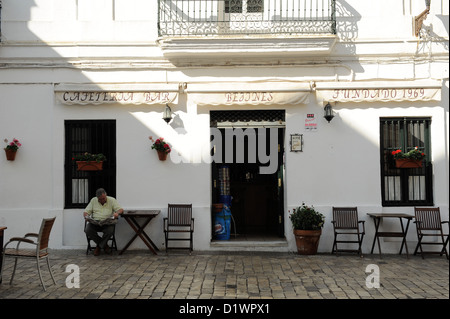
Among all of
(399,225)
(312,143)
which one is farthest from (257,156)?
(399,225)

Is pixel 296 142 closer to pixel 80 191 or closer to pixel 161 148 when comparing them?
pixel 161 148

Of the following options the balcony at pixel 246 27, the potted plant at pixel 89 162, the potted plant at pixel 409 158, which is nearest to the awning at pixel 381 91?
the balcony at pixel 246 27

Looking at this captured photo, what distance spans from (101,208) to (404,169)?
624 cm

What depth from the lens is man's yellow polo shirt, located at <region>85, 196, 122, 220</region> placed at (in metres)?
9.06

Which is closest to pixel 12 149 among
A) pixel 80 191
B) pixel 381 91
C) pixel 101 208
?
pixel 80 191

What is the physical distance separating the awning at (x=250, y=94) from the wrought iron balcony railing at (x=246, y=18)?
3.63 ft

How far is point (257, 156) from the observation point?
10953 millimetres

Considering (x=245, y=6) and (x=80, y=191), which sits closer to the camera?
(x=80, y=191)

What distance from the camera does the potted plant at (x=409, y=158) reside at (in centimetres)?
933

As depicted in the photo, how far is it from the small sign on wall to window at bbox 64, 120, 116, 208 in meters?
4.06

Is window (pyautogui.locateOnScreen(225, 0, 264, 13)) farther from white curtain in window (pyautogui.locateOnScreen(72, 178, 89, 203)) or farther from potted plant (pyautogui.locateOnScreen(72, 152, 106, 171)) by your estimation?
white curtain in window (pyautogui.locateOnScreen(72, 178, 89, 203))

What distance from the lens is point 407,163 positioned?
30.8 ft

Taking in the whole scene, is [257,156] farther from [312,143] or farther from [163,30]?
[163,30]

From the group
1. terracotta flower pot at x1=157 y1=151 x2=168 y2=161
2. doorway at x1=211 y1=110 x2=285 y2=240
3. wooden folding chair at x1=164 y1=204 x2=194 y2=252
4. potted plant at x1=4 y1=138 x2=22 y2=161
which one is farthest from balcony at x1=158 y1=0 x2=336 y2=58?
potted plant at x1=4 y1=138 x2=22 y2=161
